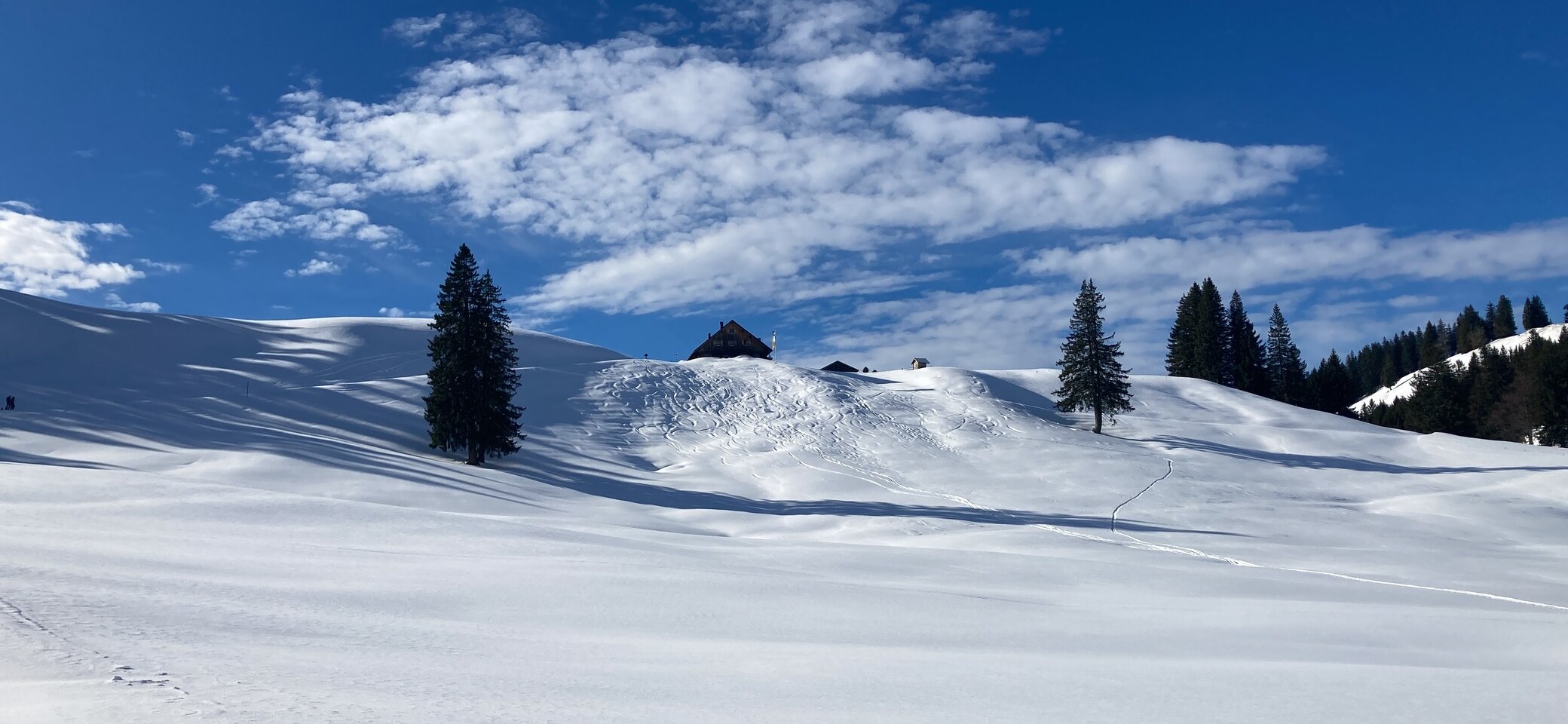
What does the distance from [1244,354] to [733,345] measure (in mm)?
48515

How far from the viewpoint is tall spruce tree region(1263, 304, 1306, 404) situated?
90.6 metres

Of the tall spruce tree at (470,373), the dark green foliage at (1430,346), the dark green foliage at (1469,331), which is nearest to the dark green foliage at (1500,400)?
the dark green foliage at (1430,346)

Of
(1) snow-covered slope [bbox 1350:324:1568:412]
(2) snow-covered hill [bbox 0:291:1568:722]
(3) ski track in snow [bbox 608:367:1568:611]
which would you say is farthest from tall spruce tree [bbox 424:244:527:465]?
(1) snow-covered slope [bbox 1350:324:1568:412]

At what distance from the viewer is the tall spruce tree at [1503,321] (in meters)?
183

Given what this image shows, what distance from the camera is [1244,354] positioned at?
9075 cm

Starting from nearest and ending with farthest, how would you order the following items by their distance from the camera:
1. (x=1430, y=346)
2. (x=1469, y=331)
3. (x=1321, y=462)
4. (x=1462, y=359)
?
(x=1321, y=462), (x=1430, y=346), (x=1462, y=359), (x=1469, y=331)

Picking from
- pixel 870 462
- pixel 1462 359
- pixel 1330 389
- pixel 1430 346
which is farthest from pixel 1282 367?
pixel 870 462

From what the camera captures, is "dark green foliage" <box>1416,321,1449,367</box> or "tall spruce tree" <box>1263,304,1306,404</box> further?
"dark green foliage" <box>1416,321,1449,367</box>

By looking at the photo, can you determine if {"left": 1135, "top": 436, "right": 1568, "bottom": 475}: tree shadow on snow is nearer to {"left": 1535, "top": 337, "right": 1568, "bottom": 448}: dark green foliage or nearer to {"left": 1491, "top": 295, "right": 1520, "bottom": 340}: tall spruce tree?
{"left": 1535, "top": 337, "right": 1568, "bottom": 448}: dark green foliage

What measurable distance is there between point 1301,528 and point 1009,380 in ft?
114

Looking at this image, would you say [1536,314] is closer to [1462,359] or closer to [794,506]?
[1462,359]

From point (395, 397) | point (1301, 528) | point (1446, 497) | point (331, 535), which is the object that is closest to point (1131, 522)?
point (1301, 528)

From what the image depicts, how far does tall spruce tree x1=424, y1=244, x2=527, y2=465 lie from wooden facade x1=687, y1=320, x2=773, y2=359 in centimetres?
5622

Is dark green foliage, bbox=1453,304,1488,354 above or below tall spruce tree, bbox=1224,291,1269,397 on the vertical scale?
above
